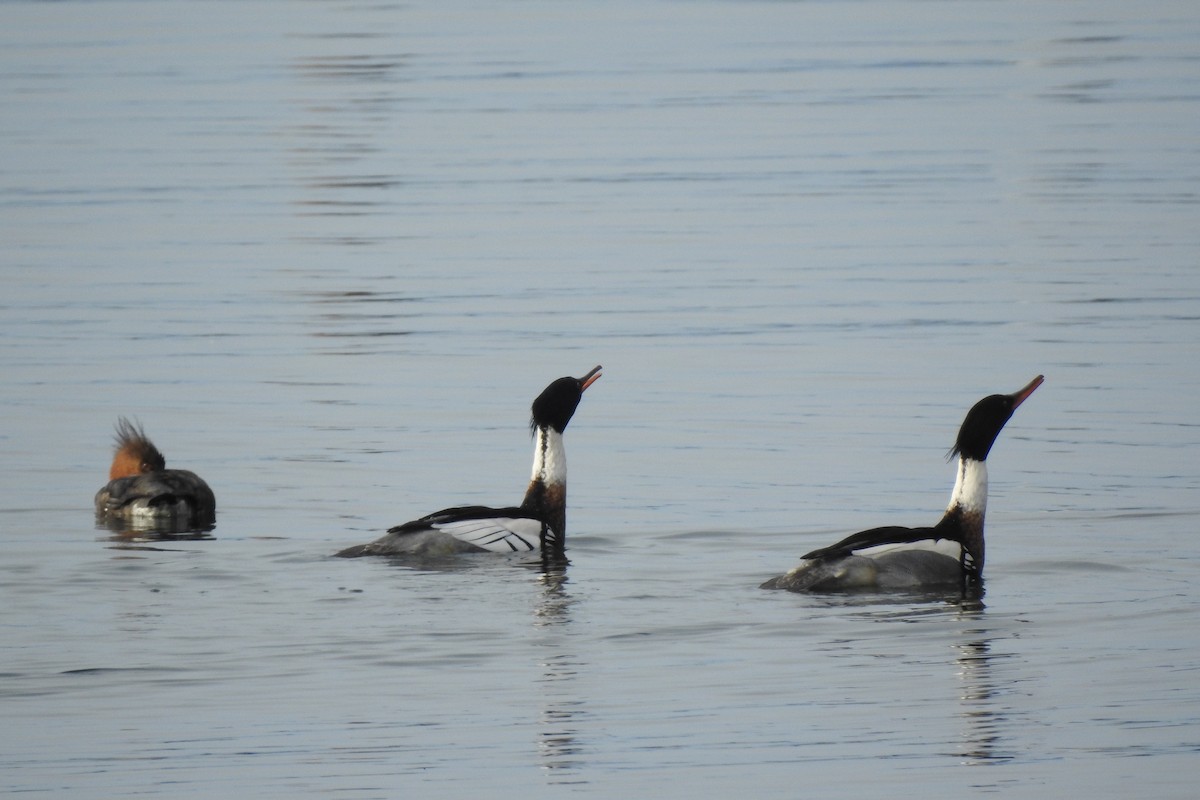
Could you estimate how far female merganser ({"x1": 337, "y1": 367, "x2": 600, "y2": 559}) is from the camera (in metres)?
14.9

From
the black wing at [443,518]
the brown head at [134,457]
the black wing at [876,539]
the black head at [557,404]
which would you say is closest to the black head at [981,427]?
the black wing at [876,539]

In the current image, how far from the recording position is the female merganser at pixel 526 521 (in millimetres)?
14859

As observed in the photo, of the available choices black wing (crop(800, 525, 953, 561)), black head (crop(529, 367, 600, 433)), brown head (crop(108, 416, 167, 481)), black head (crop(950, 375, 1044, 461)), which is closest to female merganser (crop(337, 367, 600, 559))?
black head (crop(529, 367, 600, 433))

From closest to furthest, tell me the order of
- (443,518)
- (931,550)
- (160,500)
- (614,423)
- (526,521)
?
(931,550), (443,518), (526,521), (160,500), (614,423)

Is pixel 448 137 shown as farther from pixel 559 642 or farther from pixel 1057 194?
pixel 559 642

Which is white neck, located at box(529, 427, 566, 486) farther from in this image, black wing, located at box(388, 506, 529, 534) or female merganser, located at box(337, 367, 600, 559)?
black wing, located at box(388, 506, 529, 534)

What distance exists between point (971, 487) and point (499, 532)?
333 centimetres

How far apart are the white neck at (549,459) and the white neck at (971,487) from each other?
300 cm

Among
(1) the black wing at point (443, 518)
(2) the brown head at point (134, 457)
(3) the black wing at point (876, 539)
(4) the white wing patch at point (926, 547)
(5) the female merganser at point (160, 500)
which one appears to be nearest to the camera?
(3) the black wing at point (876, 539)

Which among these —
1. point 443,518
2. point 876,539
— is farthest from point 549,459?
point 876,539

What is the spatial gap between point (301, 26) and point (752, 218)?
3869cm

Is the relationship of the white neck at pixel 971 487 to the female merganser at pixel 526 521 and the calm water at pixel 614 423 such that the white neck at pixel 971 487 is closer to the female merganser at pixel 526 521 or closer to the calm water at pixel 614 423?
the calm water at pixel 614 423

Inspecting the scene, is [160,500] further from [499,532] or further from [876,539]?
[876,539]

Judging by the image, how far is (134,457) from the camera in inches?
691
